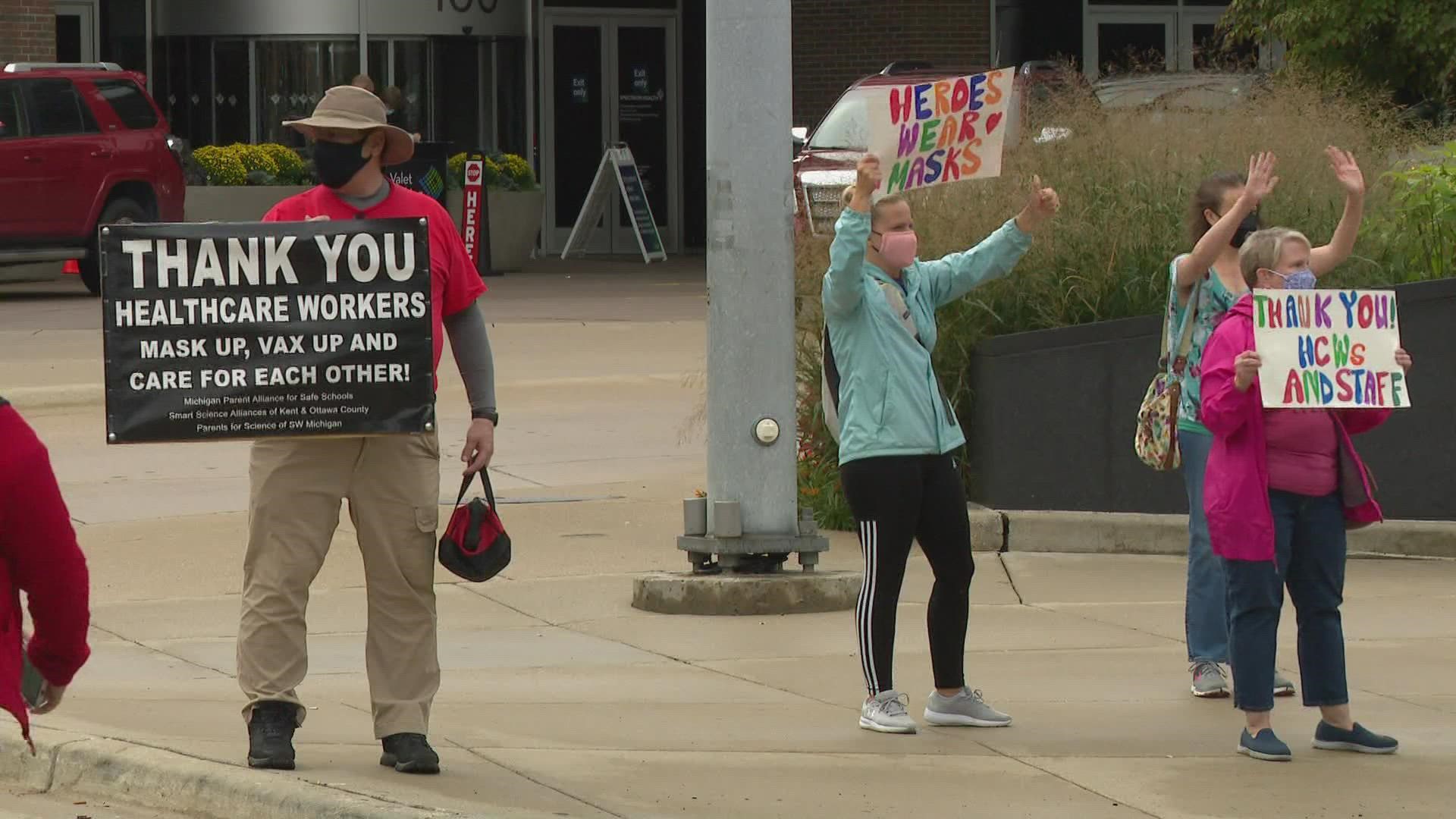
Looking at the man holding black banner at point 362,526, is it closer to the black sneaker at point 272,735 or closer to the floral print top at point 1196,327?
the black sneaker at point 272,735

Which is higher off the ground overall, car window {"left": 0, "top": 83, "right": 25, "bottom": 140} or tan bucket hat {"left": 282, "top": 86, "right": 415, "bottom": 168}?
car window {"left": 0, "top": 83, "right": 25, "bottom": 140}

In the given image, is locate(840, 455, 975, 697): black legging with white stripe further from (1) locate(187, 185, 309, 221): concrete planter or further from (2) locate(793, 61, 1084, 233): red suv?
(1) locate(187, 185, 309, 221): concrete planter

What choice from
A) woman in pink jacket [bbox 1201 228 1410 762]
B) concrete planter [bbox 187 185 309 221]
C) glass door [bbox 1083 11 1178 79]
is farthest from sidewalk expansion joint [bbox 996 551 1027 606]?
glass door [bbox 1083 11 1178 79]

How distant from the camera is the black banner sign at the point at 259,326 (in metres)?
6.21

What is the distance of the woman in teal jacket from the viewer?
22.2 ft

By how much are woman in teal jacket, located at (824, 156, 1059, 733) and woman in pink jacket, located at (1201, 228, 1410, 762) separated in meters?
0.79

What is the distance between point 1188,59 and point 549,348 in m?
15.3

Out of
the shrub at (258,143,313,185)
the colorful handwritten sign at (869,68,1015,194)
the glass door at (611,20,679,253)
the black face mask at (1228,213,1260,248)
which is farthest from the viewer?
the glass door at (611,20,679,253)

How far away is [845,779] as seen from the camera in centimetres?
634

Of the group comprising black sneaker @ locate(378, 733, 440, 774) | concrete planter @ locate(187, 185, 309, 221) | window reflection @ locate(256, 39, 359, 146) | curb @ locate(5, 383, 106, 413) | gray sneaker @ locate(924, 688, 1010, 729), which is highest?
window reflection @ locate(256, 39, 359, 146)

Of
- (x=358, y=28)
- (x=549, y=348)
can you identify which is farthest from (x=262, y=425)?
(x=358, y=28)

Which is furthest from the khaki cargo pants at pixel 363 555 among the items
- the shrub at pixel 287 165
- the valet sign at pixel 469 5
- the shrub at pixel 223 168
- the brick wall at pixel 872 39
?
the brick wall at pixel 872 39

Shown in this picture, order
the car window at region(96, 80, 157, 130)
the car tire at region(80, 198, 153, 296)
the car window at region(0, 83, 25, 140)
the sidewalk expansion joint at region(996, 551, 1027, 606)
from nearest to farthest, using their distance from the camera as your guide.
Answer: the sidewalk expansion joint at region(996, 551, 1027, 606), the car window at region(0, 83, 25, 140), the car tire at region(80, 198, 153, 296), the car window at region(96, 80, 157, 130)

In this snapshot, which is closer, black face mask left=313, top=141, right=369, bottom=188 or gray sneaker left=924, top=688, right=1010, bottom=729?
black face mask left=313, top=141, right=369, bottom=188
